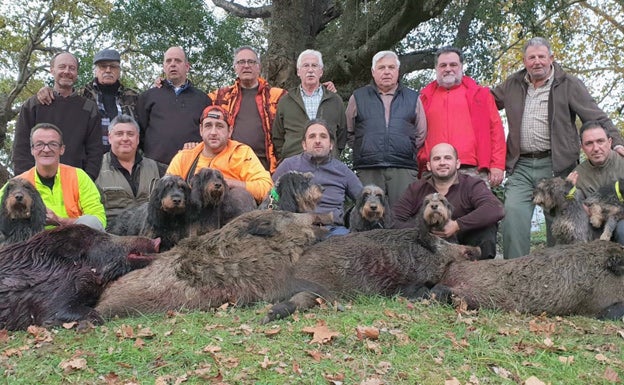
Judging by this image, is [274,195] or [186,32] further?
[186,32]

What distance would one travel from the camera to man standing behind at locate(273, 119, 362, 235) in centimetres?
690

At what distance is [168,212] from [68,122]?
260 cm

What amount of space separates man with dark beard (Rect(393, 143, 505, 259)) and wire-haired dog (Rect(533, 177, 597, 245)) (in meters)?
0.55

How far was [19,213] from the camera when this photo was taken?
567 centimetres

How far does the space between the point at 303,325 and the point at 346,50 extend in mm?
8495

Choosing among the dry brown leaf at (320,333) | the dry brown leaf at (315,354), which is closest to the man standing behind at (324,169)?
the dry brown leaf at (320,333)

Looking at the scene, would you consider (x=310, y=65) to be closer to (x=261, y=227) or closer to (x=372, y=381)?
(x=261, y=227)

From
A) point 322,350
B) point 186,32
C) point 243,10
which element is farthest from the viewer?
point 243,10

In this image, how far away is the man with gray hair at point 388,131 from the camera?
7328 millimetres

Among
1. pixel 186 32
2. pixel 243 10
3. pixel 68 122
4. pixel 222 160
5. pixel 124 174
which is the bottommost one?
pixel 124 174

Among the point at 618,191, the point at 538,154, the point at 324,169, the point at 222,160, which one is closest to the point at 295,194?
the point at 324,169

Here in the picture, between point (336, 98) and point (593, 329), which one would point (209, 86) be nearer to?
point (336, 98)

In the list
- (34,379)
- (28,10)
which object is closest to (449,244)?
(34,379)

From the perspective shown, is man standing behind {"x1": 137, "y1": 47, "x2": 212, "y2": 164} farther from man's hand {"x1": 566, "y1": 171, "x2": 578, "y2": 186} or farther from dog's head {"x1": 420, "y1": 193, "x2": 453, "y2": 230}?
man's hand {"x1": 566, "y1": 171, "x2": 578, "y2": 186}
